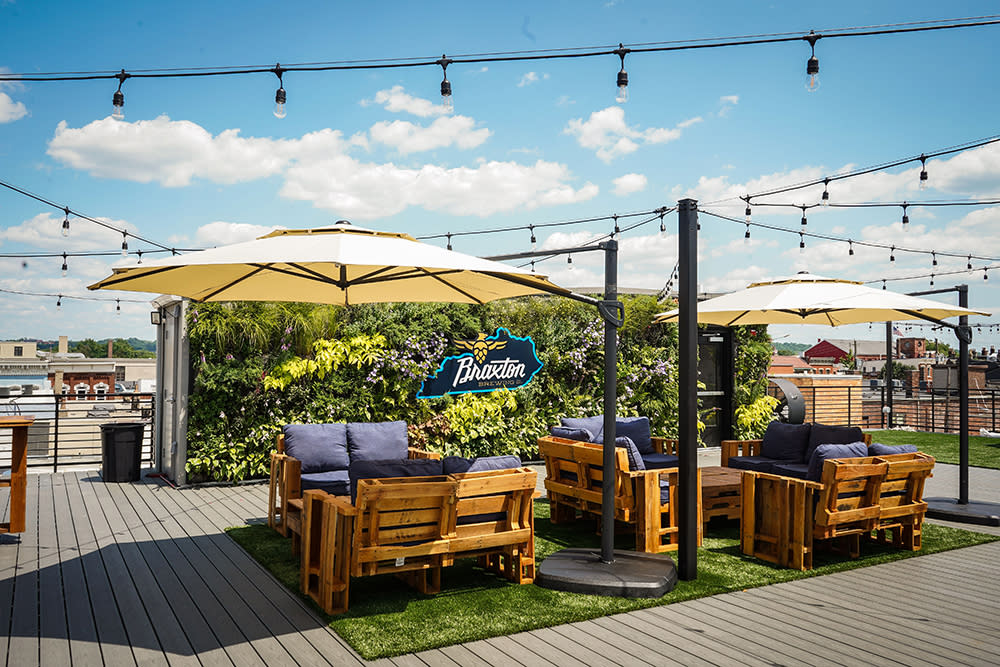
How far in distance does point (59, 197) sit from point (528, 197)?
7495 mm

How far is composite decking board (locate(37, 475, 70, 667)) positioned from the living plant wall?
6.93 ft

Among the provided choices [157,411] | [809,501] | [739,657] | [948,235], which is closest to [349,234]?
[739,657]

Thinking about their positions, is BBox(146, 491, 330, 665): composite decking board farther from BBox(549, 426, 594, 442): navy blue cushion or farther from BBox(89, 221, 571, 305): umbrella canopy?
BBox(549, 426, 594, 442): navy blue cushion

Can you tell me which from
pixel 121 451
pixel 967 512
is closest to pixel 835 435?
pixel 967 512

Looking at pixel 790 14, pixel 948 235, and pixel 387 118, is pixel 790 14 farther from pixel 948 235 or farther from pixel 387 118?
pixel 948 235

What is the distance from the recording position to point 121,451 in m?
8.38

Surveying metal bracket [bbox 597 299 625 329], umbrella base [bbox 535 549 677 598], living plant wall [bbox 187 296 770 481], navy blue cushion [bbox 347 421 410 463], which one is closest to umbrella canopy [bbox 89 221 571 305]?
metal bracket [bbox 597 299 625 329]

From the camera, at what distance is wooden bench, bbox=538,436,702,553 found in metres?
5.52

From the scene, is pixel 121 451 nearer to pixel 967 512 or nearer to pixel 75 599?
pixel 75 599

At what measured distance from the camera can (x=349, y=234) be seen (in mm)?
4199

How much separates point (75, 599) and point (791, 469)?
6.00 m

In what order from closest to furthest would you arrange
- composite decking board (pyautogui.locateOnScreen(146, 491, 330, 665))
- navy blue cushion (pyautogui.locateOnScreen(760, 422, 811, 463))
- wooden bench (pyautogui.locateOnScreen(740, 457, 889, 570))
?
1. composite decking board (pyautogui.locateOnScreen(146, 491, 330, 665))
2. wooden bench (pyautogui.locateOnScreen(740, 457, 889, 570))
3. navy blue cushion (pyautogui.locateOnScreen(760, 422, 811, 463))

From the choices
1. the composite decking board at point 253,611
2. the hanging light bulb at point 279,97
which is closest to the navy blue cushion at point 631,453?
the composite decking board at point 253,611

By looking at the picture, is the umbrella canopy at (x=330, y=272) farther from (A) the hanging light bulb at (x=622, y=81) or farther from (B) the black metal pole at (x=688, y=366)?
(A) the hanging light bulb at (x=622, y=81)
